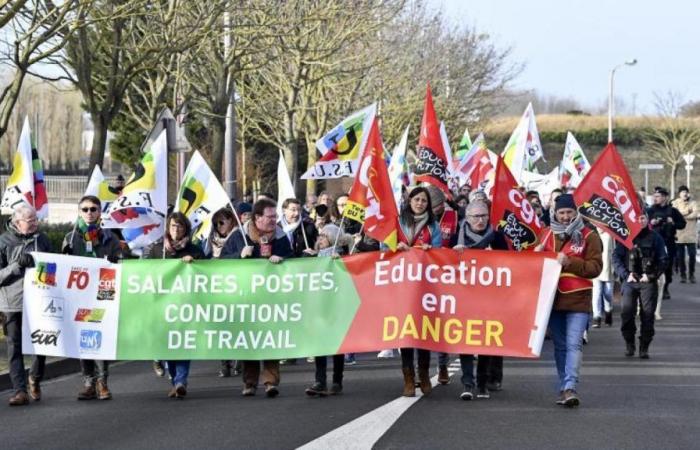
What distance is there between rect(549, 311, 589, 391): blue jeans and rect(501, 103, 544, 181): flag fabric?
12756 mm

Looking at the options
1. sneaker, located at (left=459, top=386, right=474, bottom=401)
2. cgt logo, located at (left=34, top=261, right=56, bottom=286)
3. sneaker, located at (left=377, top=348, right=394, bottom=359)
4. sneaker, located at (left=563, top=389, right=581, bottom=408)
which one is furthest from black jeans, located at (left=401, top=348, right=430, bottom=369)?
sneaker, located at (left=377, top=348, right=394, bottom=359)

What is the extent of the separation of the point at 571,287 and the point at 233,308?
9.45ft

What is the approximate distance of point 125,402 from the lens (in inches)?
489

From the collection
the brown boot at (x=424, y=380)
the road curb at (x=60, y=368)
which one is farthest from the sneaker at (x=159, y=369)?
the brown boot at (x=424, y=380)

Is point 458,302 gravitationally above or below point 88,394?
above

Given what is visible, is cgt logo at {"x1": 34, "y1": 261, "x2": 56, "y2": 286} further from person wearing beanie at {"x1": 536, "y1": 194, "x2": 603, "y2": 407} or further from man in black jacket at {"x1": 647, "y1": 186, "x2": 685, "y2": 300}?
man in black jacket at {"x1": 647, "y1": 186, "x2": 685, "y2": 300}

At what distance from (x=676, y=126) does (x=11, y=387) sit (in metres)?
75.5

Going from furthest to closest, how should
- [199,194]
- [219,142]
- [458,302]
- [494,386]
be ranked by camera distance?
[219,142] < [199,194] < [494,386] < [458,302]

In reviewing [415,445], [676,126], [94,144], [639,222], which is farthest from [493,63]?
[415,445]

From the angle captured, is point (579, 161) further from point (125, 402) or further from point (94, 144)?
point (125, 402)

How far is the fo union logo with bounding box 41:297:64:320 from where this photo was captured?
12539 mm

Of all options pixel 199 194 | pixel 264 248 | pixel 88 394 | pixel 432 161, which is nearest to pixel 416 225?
pixel 264 248

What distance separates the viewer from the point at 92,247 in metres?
12.9

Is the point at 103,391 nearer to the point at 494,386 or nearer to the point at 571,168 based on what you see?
the point at 494,386
